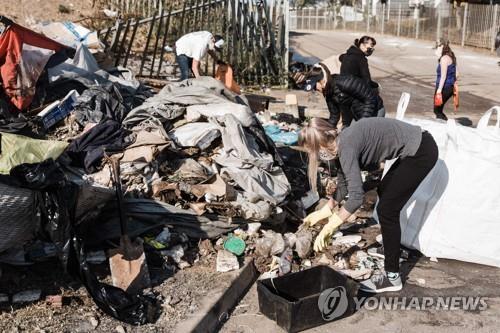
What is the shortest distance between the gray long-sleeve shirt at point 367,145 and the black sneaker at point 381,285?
66 cm

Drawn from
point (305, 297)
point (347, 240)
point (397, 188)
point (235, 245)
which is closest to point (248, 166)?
point (235, 245)

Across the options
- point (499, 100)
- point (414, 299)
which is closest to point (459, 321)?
point (414, 299)

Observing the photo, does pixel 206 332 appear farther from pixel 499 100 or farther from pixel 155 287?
pixel 499 100

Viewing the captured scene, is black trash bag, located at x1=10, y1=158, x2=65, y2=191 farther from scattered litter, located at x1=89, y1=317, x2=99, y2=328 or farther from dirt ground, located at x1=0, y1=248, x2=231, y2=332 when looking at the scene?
scattered litter, located at x1=89, y1=317, x2=99, y2=328

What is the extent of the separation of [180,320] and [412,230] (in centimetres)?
210

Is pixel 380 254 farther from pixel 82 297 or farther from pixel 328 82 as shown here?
pixel 82 297

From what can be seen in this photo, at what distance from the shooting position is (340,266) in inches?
175

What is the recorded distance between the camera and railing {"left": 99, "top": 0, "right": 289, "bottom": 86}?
11242mm

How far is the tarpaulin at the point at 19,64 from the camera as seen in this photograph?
6086mm

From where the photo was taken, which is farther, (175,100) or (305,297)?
(175,100)

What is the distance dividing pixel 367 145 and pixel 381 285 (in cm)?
105

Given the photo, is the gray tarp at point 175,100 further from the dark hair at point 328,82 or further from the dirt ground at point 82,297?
the dirt ground at point 82,297

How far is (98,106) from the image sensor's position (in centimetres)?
611

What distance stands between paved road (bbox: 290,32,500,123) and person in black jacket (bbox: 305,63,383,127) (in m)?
4.68
